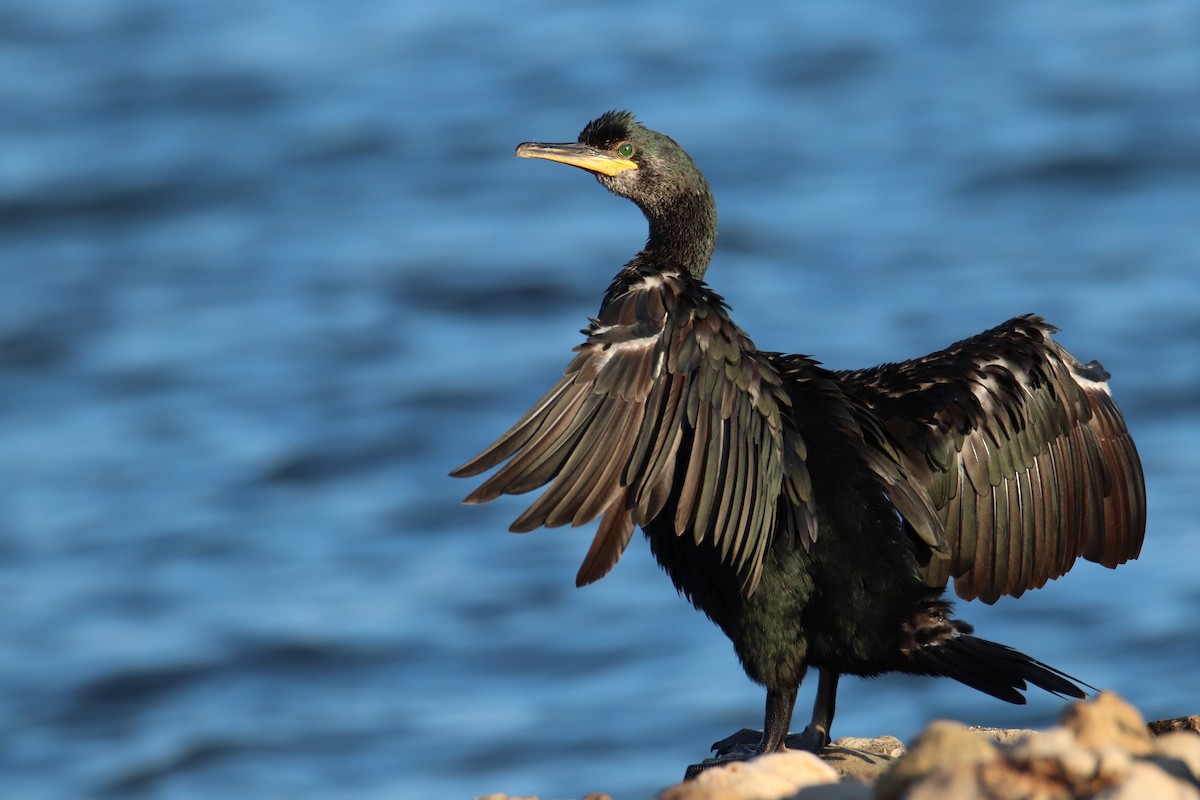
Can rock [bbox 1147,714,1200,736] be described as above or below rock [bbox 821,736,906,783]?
below

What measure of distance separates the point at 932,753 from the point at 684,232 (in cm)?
325

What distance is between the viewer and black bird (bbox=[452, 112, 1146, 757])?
5703 mm

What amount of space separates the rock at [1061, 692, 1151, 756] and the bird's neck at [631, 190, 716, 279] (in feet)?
9.98

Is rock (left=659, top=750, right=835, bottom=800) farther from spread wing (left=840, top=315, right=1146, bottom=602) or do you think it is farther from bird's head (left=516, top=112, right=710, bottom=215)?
bird's head (left=516, top=112, right=710, bottom=215)

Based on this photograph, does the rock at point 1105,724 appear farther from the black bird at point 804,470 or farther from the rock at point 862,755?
the rock at point 862,755

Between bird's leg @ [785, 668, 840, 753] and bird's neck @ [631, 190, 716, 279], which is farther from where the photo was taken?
bird's neck @ [631, 190, 716, 279]

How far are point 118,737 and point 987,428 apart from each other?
956 centimetres

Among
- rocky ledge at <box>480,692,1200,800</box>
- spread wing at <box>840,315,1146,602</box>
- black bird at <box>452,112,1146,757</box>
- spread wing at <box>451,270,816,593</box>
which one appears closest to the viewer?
rocky ledge at <box>480,692,1200,800</box>

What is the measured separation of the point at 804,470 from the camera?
6203mm

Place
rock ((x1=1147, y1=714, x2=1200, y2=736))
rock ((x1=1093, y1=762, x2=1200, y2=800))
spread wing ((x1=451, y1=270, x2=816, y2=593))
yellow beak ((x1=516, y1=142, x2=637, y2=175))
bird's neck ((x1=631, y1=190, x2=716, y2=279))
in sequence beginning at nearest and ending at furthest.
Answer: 1. rock ((x1=1093, y1=762, x2=1200, y2=800))
2. spread wing ((x1=451, y1=270, x2=816, y2=593))
3. rock ((x1=1147, y1=714, x2=1200, y2=736))
4. bird's neck ((x1=631, y1=190, x2=716, y2=279))
5. yellow beak ((x1=516, y1=142, x2=637, y2=175))

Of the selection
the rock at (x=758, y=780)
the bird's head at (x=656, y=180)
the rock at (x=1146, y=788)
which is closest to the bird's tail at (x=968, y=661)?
the rock at (x=758, y=780)

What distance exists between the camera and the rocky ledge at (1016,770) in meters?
3.96

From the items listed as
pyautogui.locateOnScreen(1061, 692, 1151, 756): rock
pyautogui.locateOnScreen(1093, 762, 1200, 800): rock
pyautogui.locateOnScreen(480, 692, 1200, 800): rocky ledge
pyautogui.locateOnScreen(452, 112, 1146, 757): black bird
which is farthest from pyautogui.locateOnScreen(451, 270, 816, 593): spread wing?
pyautogui.locateOnScreen(1093, 762, 1200, 800): rock

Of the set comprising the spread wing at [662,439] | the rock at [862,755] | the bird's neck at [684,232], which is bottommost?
the rock at [862,755]
